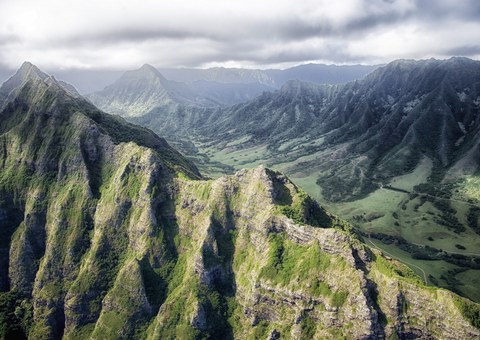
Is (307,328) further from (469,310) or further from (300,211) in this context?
(469,310)

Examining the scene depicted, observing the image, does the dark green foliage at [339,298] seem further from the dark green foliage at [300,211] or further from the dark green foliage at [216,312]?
the dark green foliage at [216,312]

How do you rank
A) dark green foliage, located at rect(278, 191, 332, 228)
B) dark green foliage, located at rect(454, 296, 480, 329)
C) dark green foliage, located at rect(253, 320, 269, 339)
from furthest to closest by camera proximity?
dark green foliage, located at rect(278, 191, 332, 228), dark green foliage, located at rect(253, 320, 269, 339), dark green foliage, located at rect(454, 296, 480, 329)

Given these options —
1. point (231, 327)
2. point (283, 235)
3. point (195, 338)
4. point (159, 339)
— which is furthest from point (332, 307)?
point (159, 339)

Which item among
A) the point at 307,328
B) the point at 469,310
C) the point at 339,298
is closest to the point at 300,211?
the point at 339,298

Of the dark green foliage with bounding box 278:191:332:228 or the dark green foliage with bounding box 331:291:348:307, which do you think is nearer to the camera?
the dark green foliage with bounding box 331:291:348:307

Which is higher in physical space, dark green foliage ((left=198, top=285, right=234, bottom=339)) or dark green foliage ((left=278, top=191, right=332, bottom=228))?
dark green foliage ((left=278, top=191, right=332, bottom=228))

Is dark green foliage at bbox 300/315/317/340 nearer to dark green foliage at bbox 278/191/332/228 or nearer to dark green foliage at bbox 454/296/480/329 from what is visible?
dark green foliage at bbox 278/191/332/228

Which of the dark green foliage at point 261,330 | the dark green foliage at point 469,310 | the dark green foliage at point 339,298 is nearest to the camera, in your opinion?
the dark green foliage at point 469,310

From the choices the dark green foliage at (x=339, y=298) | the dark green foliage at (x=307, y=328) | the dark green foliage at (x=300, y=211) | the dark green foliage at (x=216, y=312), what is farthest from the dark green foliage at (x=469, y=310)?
the dark green foliage at (x=216, y=312)

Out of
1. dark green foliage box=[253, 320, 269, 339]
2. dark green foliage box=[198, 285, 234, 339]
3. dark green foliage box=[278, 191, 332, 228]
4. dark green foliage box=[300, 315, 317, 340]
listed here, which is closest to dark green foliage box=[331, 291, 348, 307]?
dark green foliage box=[300, 315, 317, 340]

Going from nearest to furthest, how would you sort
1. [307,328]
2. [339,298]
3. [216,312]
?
[339,298] < [307,328] < [216,312]

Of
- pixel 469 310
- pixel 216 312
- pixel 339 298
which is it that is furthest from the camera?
pixel 216 312

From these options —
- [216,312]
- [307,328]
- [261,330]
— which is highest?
[307,328]
